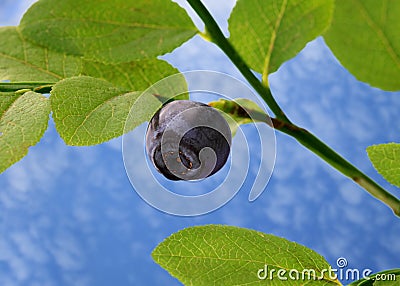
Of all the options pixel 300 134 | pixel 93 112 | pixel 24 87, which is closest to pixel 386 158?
pixel 300 134

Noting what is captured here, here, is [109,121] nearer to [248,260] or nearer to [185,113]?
[185,113]

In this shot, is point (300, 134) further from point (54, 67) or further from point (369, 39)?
point (54, 67)

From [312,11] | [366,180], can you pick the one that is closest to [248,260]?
[366,180]

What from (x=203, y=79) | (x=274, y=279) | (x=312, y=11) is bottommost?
(x=274, y=279)

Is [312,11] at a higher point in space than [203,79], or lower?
higher

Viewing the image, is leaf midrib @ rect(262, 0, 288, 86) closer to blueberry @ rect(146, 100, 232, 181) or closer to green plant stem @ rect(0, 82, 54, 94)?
blueberry @ rect(146, 100, 232, 181)

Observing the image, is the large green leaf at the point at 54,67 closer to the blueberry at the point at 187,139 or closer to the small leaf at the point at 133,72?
the small leaf at the point at 133,72
